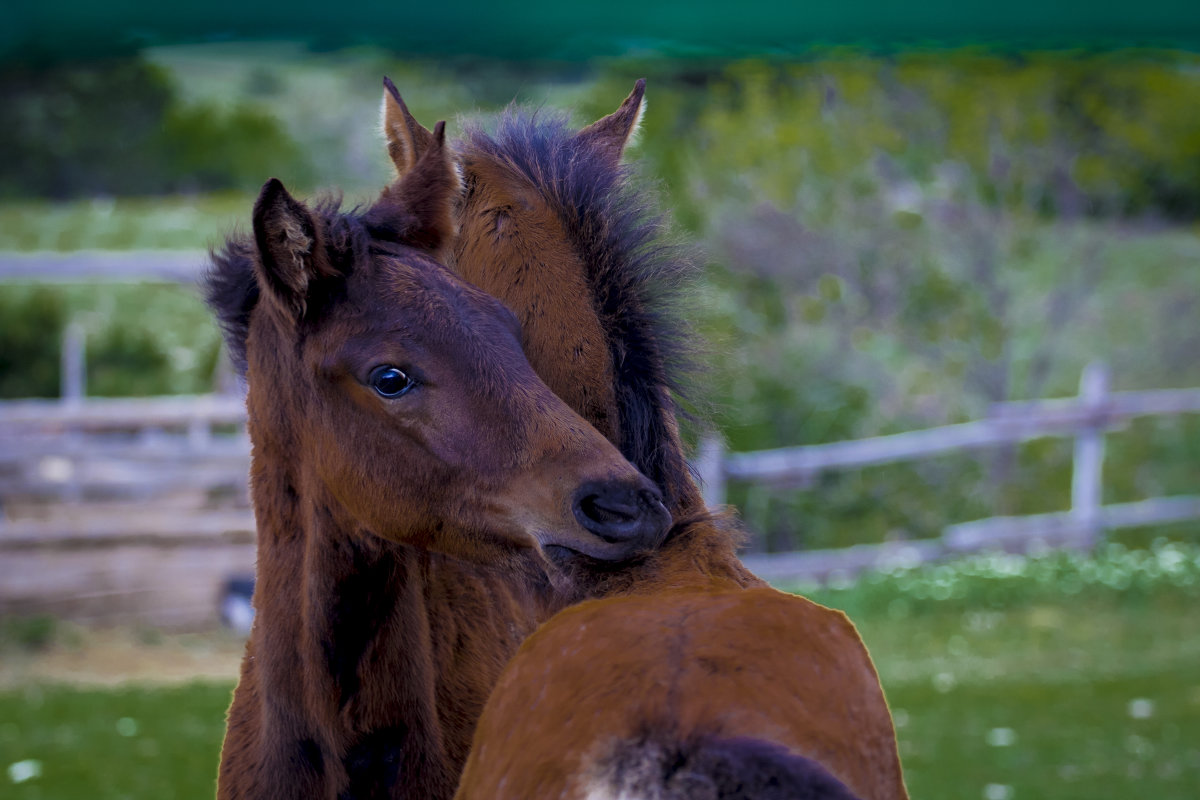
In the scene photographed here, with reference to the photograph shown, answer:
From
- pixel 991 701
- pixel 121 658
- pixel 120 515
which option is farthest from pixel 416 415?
pixel 120 515

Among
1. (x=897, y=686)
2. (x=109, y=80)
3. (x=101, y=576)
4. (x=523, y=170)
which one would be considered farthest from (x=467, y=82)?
(x=523, y=170)

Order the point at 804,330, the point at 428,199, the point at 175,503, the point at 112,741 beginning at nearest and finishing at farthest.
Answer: the point at 428,199
the point at 112,741
the point at 175,503
the point at 804,330

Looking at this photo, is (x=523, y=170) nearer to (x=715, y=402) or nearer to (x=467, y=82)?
(x=715, y=402)

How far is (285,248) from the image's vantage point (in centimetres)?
210

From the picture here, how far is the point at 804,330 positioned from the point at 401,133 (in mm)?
11296

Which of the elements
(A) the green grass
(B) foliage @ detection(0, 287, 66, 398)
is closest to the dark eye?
(A) the green grass

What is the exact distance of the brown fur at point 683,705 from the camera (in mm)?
1433

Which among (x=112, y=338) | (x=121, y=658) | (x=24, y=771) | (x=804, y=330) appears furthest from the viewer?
(x=804, y=330)

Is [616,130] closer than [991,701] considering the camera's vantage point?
Yes

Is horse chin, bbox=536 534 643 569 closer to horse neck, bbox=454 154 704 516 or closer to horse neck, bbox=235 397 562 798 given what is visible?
horse neck, bbox=235 397 562 798

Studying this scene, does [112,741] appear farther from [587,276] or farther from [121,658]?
[587,276]

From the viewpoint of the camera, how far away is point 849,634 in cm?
167

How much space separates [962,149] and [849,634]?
495 inches

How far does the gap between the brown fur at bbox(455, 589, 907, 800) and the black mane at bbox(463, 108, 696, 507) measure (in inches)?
25.6
